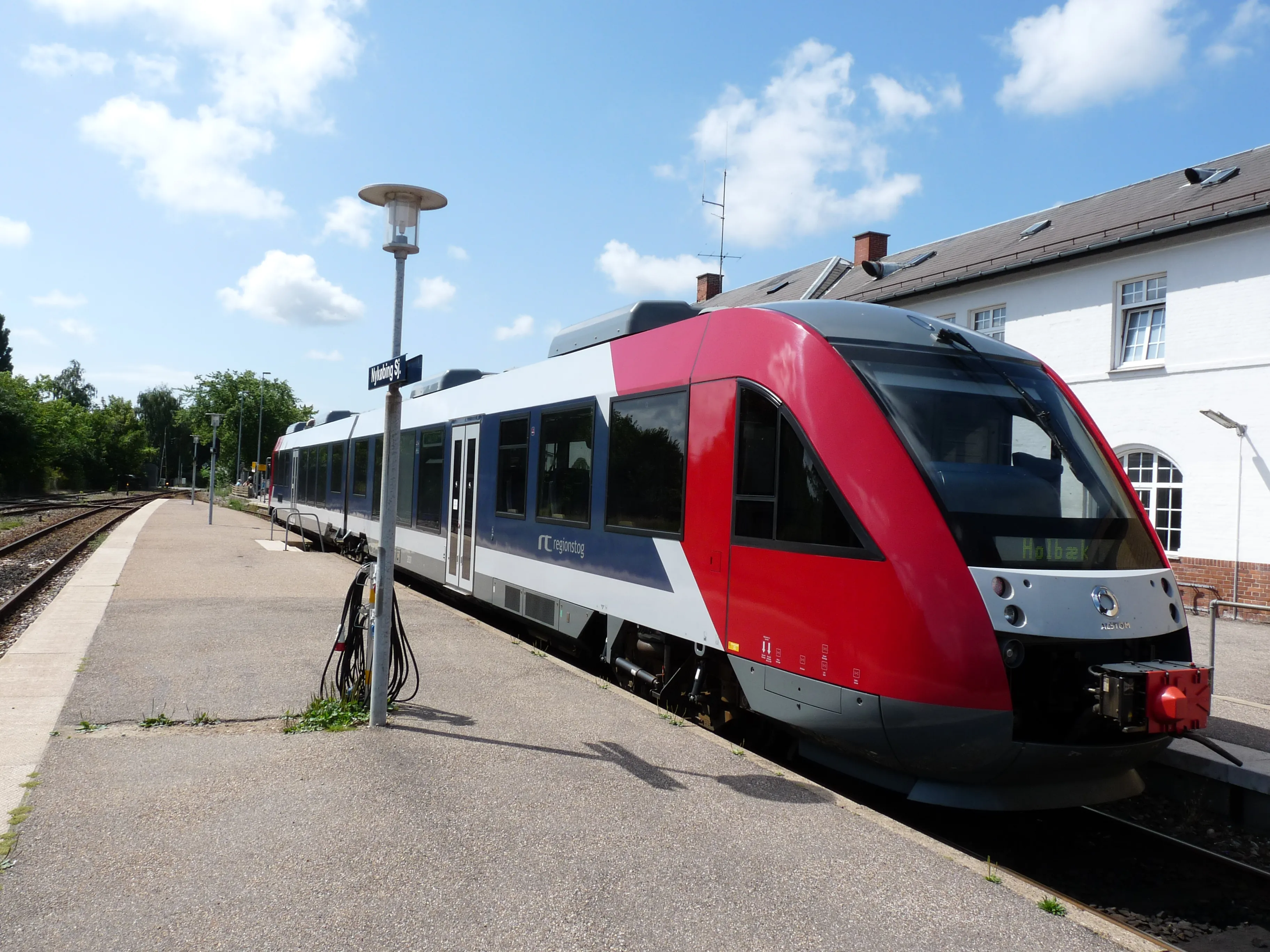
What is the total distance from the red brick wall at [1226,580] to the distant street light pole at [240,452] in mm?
68194

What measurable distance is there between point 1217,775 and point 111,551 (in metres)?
18.4

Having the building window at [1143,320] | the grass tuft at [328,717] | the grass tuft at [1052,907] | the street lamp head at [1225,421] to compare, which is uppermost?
the building window at [1143,320]

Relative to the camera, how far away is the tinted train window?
522 cm

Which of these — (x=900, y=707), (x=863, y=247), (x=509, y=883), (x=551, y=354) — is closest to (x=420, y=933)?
(x=509, y=883)

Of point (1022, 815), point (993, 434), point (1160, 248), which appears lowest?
point (1022, 815)

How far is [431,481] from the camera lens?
12.5m

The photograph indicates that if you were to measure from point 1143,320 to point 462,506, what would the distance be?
41.1 ft

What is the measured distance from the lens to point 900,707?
188 inches

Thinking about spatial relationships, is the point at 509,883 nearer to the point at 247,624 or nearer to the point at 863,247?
the point at 247,624

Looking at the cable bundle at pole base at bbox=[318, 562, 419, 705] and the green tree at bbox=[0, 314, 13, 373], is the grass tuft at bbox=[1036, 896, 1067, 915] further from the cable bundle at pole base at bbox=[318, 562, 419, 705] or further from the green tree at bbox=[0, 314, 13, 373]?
the green tree at bbox=[0, 314, 13, 373]

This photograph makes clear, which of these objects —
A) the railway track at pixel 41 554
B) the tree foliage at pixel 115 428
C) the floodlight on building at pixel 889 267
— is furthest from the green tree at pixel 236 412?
the floodlight on building at pixel 889 267

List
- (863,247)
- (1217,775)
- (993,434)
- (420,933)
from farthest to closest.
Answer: (863,247) → (1217,775) → (993,434) → (420,933)

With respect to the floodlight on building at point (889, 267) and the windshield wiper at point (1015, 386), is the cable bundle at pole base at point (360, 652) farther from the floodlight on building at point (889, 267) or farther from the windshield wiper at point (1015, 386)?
the floodlight on building at point (889, 267)

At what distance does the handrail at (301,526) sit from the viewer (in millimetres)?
20328
